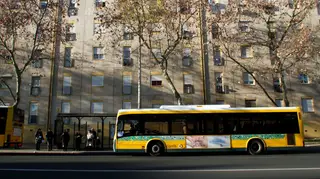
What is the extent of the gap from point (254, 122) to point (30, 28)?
2387 centimetres

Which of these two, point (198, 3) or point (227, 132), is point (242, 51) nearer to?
point (198, 3)

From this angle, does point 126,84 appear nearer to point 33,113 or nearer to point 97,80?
point 97,80

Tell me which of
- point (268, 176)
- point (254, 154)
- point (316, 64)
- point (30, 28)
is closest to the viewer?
point (268, 176)

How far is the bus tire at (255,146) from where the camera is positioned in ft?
52.3

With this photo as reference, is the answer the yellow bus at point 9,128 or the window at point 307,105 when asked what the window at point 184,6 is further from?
the yellow bus at point 9,128

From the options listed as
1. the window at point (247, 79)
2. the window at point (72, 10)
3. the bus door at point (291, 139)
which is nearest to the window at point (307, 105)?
the window at point (247, 79)

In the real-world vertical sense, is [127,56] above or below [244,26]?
below

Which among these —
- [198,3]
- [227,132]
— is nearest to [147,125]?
[227,132]

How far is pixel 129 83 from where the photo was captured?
27.4 m

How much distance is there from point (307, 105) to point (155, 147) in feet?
58.5

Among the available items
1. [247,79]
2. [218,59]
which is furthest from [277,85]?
[218,59]

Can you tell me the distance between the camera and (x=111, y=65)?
27828mm

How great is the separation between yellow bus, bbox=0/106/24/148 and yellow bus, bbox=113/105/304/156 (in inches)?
343

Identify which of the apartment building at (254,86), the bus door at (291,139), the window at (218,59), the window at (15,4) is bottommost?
the bus door at (291,139)
